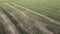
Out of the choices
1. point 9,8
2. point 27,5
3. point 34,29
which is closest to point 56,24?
point 34,29

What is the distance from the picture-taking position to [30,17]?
96cm

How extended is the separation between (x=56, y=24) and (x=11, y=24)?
1.19 ft

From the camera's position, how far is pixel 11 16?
38.8 inches

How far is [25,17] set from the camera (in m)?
0.96

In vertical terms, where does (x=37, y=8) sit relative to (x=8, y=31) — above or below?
above

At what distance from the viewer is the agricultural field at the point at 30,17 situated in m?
0.87

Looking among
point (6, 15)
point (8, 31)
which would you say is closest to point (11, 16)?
point (6, 15)

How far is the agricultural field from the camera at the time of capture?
87 cm

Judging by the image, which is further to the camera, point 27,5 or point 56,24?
point 27,5

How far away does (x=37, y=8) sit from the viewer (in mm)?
1041

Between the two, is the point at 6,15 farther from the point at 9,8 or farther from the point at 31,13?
the point at 31,13

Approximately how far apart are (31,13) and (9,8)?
8.9 inches

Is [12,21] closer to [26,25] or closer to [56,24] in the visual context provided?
[26,25]

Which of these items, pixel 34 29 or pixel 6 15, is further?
pixel 6 15
